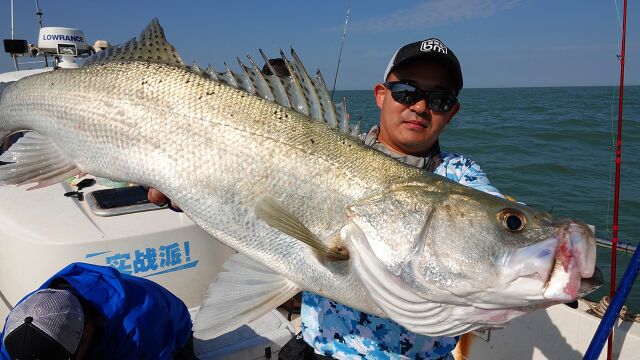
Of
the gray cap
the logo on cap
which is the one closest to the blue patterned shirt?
the logo on cap

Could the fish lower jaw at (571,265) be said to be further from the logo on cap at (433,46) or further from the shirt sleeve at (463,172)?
the logo on cap at (433,46)

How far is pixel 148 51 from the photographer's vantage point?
214 centimetres

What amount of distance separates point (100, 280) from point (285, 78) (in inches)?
65.4

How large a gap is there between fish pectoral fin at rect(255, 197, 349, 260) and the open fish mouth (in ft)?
1.98

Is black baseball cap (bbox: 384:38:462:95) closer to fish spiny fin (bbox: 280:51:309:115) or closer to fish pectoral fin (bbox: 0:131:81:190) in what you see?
fish spiny fin (bbox: 280:51:309:115)

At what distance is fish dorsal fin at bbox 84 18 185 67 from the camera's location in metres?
2.12

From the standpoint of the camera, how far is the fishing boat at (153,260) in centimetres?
327

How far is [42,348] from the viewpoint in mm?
2330

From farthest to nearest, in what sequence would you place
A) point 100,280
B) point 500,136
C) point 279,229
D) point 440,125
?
point 500,136, point 100,280, point 440,125, point 279,229

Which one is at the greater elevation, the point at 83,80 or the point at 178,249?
the point at 83,80

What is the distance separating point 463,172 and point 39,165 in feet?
6.77

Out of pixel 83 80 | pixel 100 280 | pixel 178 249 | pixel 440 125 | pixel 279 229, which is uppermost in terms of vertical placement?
pixel 83 80

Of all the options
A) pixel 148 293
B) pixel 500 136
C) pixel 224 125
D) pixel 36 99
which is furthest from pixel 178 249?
pixel 500 136

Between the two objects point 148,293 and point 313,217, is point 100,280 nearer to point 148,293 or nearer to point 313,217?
point 148,293
